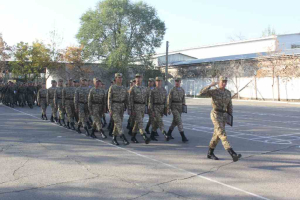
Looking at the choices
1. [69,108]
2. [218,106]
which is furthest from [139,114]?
[69,108]

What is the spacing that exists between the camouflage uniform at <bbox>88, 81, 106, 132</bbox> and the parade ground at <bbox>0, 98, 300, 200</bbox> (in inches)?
26.4

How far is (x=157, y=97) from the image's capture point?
10.1 m

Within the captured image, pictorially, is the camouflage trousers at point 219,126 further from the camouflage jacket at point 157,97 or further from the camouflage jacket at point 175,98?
the camouflage jacket at point 157,97

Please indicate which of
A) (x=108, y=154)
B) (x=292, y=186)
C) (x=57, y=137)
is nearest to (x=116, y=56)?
(x=57, y=137)

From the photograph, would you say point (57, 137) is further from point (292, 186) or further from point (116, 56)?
point (116, 56)

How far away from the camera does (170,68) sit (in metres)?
49.4

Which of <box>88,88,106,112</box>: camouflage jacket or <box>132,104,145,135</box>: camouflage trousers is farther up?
<box>88,88,106,112</box>: camouflage jacket

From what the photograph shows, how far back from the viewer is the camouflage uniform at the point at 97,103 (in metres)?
10.1

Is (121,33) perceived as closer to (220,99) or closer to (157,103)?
(157,103)

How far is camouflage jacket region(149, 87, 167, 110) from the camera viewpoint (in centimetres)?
1009

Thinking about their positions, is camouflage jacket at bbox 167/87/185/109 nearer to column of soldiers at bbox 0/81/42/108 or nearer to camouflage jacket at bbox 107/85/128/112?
camouflage jacket at bbox 107/85/128/112

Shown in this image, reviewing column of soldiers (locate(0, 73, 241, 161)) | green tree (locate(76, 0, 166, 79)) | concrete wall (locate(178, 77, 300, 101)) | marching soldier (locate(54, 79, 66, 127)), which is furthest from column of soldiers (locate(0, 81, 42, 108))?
concrete wall (locate(178, 77, 300, 101))

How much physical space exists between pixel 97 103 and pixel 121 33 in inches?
1298

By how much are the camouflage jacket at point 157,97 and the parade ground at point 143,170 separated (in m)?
1.24
